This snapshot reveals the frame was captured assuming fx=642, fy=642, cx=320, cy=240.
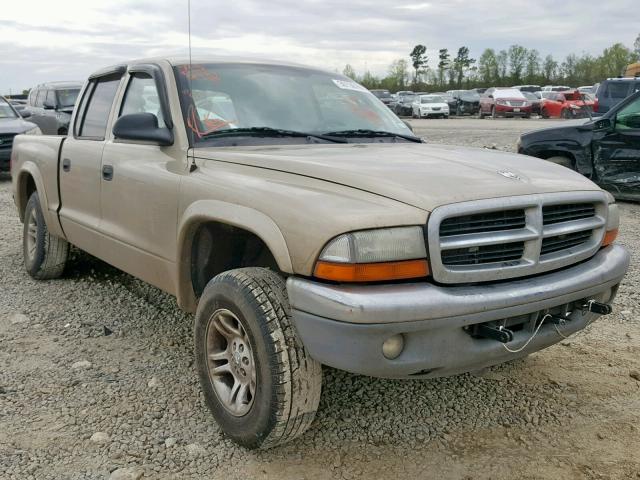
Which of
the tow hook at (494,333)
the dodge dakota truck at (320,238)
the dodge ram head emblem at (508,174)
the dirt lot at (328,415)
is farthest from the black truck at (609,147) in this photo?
the tow hook at (494,333)

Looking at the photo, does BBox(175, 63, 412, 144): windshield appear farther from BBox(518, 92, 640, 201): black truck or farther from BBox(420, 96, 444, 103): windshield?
BBox(420, 96, 444, 103): windshield

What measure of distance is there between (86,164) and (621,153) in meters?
6.50

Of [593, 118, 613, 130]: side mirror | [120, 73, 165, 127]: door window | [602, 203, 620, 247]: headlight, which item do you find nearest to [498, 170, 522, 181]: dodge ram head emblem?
[602, 203, 620, 247]: headlight

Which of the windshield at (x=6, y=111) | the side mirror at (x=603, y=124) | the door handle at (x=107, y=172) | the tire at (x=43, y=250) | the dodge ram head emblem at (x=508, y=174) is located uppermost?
the windshield at (x=6, y=111)

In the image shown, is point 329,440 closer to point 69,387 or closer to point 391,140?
point 69,387

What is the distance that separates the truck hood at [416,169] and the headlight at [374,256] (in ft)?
0.49

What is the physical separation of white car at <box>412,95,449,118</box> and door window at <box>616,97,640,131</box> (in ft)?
93.9

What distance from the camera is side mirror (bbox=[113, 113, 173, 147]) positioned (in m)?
3.32

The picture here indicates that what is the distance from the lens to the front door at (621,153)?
7.91 meters

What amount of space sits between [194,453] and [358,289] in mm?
1110

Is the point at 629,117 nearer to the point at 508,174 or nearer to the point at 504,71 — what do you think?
the point at 508,174

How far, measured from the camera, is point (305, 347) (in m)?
2.45

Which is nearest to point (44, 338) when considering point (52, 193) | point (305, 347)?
point (52, 193)

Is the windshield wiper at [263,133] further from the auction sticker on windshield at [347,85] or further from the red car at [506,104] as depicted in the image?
the red car at [506,104]
